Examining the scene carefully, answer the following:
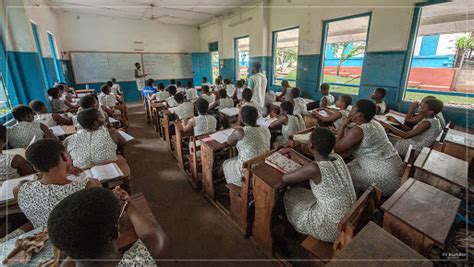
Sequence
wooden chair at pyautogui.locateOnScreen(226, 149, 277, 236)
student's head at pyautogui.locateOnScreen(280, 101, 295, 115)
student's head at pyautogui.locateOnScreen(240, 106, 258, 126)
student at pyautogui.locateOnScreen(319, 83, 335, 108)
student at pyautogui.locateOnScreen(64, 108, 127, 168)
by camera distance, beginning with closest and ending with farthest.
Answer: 1. wooden chair at pyautogui.locateOnScreen(226, 149, 277, 236)
2. student at pyautogui.locateOnScreen(64, 108, 127, 168)
3. student's head at pyautogui.locateOnScreen(240, 106, 258, 126)
4. student's head at pyautogui.locateOnScreen(280, 101, 295, 115)
5. student at pyautogui.locateOnScreen(319, 83, 335, 108)

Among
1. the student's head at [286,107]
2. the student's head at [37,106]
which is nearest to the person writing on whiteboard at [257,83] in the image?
the student's head at [286,107]

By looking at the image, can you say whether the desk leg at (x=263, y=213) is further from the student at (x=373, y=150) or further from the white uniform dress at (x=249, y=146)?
the student at (x=373, y=150)

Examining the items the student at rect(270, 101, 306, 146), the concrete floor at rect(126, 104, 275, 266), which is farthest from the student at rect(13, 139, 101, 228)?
the student at rect(270, 101, 306, 146)

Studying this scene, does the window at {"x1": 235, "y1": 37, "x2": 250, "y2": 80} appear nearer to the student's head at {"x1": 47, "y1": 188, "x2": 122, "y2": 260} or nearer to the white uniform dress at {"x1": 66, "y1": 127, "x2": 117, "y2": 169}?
the white uniform dress at {"x1": 66, "y1": 127, "x2": 117, "y2": 169}

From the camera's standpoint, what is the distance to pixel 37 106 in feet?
10.1

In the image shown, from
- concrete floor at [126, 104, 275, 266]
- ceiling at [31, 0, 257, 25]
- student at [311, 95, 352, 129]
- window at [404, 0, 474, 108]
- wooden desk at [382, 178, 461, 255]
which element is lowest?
concrete floor at [126, 104, 275, 266]

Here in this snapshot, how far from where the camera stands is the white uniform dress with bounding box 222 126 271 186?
82.4 inches

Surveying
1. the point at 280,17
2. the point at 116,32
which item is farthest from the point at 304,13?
the point at 116,32

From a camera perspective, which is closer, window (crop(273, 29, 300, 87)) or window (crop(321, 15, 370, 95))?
window (crop(321, 15, 370, 95))

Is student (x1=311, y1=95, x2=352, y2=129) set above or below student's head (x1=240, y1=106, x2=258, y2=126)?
below

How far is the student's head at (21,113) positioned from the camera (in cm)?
232

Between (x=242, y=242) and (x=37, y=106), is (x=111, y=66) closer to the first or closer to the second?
(x=37, y=106)

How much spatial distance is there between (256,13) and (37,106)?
617 centimetres

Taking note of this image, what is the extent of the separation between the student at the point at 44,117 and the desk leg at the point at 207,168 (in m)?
2.47
